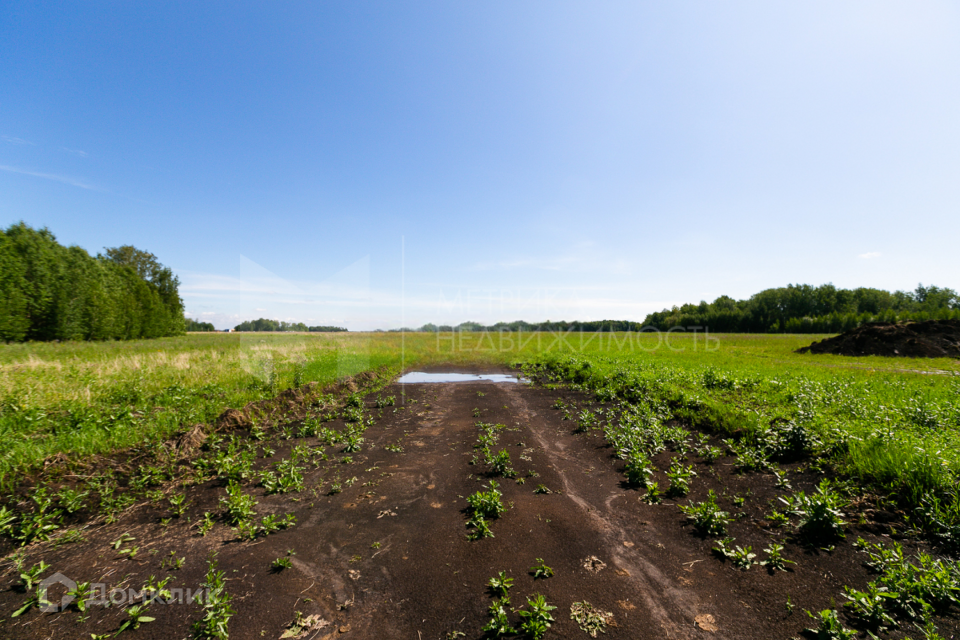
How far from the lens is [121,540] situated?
15.4 ft

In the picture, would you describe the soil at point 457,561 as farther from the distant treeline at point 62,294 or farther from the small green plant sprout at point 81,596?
the distant treeline at point 62,294

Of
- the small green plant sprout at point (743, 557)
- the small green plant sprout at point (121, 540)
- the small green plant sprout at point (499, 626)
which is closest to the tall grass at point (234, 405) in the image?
the small green plant sprout at point (121, 540)

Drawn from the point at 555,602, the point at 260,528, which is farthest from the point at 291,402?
the point at 555,602

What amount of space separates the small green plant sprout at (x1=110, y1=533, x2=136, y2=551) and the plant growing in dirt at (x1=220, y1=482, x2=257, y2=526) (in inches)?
43.7

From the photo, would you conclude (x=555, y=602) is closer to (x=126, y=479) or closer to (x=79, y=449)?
(x=126, y=479)

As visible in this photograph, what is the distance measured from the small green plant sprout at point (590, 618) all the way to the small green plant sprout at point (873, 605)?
249 centimetres

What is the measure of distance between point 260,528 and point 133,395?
31.5 feet

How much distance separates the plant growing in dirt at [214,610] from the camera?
10.6 feet

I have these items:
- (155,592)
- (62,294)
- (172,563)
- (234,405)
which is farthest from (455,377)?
(62,294)

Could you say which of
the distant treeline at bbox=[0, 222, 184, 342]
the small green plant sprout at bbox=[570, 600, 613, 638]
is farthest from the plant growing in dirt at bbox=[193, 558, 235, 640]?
the distant treeline at bbox=[0, 222, 184, 342]

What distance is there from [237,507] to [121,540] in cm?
137

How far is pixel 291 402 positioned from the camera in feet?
40.4

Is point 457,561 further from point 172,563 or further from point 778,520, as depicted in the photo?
point 778,520

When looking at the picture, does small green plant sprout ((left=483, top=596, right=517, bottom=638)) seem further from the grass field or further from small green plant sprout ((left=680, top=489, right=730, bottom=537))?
the grass field
